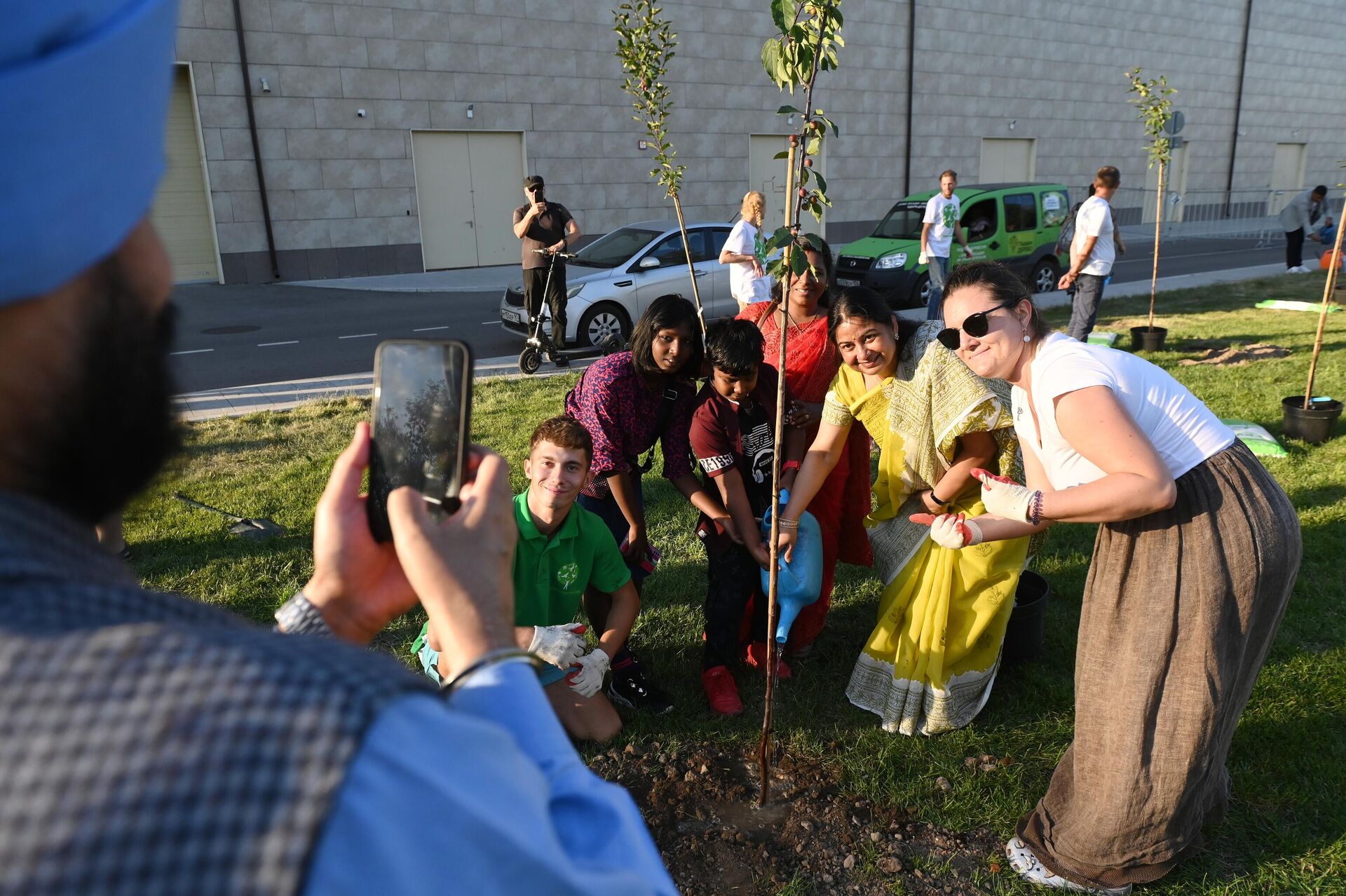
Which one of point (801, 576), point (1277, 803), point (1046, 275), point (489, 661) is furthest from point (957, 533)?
point (1046, 275)

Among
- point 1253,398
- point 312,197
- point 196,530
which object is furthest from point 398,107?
point 1253,398

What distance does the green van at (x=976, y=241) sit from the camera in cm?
1323

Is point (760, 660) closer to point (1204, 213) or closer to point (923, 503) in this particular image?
point (923, 503)

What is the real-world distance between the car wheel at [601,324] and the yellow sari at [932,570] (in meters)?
7.28

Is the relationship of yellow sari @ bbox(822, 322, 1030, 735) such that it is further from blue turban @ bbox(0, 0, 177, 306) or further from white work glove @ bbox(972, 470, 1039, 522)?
blue turban @ bbox(0, 0, 177, 306)

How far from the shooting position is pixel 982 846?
→ 113 inches

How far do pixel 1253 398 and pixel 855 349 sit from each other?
5986mm

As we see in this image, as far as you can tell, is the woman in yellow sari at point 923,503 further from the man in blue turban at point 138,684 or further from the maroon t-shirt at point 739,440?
the man in blue turban at point 138,684

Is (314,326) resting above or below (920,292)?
below

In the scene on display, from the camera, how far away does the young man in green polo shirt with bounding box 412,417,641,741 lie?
321 cm

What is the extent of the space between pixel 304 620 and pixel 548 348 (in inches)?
339

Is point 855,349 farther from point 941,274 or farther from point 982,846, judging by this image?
point 941,274

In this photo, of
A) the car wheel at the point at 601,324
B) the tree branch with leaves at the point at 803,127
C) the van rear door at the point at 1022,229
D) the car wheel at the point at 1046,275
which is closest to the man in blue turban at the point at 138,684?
the tree branch with leaves at the point at 803,127

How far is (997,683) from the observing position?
12.2 feet
